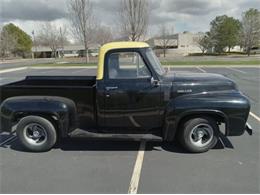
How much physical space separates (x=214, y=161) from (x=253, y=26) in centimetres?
5281

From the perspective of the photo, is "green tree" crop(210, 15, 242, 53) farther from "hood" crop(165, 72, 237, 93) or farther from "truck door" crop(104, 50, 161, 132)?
"truck door" crop(104, 50, 161, 132)

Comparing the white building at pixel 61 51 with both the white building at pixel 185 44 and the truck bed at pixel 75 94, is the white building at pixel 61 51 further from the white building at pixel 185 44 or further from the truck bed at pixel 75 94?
the truck bed at pixel 75 94

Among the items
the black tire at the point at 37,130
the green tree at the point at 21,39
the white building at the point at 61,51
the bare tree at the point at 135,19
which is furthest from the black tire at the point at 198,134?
the green tree at the point at 21,39

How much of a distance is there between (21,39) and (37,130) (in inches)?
3128

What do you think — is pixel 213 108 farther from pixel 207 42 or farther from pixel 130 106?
pixel 207 42

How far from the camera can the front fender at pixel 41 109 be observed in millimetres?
4461

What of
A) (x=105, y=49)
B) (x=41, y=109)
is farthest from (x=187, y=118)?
(x=41, y=109)

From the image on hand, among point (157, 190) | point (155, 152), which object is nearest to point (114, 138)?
point (155, 152)

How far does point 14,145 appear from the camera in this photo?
507cm

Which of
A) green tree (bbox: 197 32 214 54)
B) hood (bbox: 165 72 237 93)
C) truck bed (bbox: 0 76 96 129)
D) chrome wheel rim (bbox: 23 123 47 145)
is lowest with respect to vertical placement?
chrome wheel rim (bbox: 23 123 47 145)

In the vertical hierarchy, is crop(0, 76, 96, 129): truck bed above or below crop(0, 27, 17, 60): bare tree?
below

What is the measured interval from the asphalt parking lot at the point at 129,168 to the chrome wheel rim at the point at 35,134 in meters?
0.26

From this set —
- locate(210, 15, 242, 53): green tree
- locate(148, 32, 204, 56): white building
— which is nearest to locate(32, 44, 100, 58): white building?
locate(148, 32, 204, 56): white building

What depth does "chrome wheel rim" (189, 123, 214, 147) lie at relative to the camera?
4.39m
